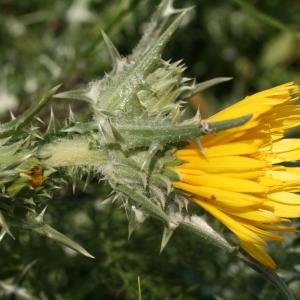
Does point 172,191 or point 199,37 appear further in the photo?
point 199,37

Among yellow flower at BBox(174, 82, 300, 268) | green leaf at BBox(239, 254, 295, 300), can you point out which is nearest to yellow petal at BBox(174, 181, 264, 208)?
yellow flower at BBox(174, 82, 300, 268)

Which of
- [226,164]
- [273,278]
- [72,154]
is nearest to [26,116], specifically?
[72,154]

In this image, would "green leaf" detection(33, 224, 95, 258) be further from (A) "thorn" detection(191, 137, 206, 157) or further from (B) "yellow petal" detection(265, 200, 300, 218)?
(B) "yellow petal" detection(265, 200, 300, 218)

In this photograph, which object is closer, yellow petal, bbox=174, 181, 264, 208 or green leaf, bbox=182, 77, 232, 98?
yellow petal, bbox=174, 181, 264, 208

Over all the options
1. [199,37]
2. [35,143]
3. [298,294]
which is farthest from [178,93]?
[199,37]

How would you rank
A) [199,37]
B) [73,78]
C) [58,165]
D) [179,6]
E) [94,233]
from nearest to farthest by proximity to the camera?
[58,165], [94,233], [73,78], [179,6], [199,37]

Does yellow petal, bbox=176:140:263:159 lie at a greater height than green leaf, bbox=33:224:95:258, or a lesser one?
lesser

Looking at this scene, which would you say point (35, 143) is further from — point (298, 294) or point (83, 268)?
point (298, 294)
